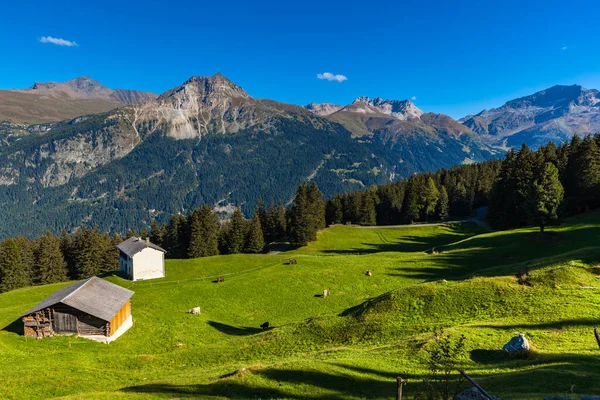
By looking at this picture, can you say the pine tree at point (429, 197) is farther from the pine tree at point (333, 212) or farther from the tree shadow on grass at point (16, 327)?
the tree shadow on grass at point (16, 327)

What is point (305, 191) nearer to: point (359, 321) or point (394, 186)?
point (394, 186)

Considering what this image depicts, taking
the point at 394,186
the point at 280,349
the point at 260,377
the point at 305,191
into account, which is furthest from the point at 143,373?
the point at 394,186

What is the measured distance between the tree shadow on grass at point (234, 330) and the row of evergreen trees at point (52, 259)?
202 ft

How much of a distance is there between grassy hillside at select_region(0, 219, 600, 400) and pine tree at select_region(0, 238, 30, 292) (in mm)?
18571

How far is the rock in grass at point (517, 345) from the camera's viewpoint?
20.7 meters

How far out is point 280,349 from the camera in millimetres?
Answer: 31797

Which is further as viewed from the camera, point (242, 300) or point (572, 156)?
point (572, 156)

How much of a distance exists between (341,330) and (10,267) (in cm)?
9013

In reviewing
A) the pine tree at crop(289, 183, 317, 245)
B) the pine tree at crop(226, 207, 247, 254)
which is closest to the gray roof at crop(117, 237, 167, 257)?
the pine tree at crop(226, 207, 247, 254)

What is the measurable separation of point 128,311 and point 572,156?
10034cm

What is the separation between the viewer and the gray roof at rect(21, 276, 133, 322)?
4272 centimetres

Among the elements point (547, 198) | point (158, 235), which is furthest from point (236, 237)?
point (547, 198)

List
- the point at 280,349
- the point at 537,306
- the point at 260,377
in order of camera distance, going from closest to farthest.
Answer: the point at 260,377
the point at 537,306
the point at 280,349

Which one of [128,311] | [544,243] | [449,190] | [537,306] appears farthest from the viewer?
[449,190]
